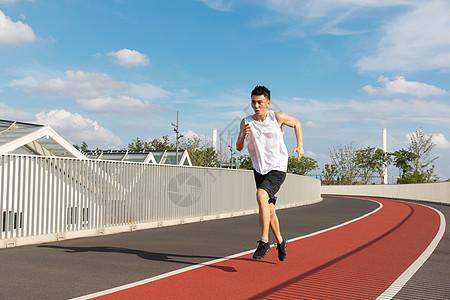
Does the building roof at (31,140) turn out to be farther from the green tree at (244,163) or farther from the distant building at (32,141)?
the green tree at (244,163)

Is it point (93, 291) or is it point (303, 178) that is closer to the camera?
point (93, 291)

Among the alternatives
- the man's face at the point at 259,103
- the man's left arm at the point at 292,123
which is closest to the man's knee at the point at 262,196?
the man's left arm at the point at 292,123

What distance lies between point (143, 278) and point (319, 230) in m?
7.28

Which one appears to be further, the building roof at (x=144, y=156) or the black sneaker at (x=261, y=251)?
the building roof at (x=144, y=156)

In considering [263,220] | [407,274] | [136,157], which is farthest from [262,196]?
[136,157]

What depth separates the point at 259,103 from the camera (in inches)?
241

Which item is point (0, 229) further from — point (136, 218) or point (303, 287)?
point (303, 287)

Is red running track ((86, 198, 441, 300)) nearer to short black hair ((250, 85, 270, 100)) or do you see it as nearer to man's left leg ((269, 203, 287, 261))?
man's left leg ((269, 203, 287, 261))

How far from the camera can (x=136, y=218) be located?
12.4 m

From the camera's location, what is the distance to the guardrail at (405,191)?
31.3 meters

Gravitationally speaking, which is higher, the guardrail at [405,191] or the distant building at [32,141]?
the distant building at [32,141]

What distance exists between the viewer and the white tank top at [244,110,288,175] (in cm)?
611

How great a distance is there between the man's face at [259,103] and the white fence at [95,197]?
4.97 meters

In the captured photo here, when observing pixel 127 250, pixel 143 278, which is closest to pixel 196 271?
pixel 143 278
